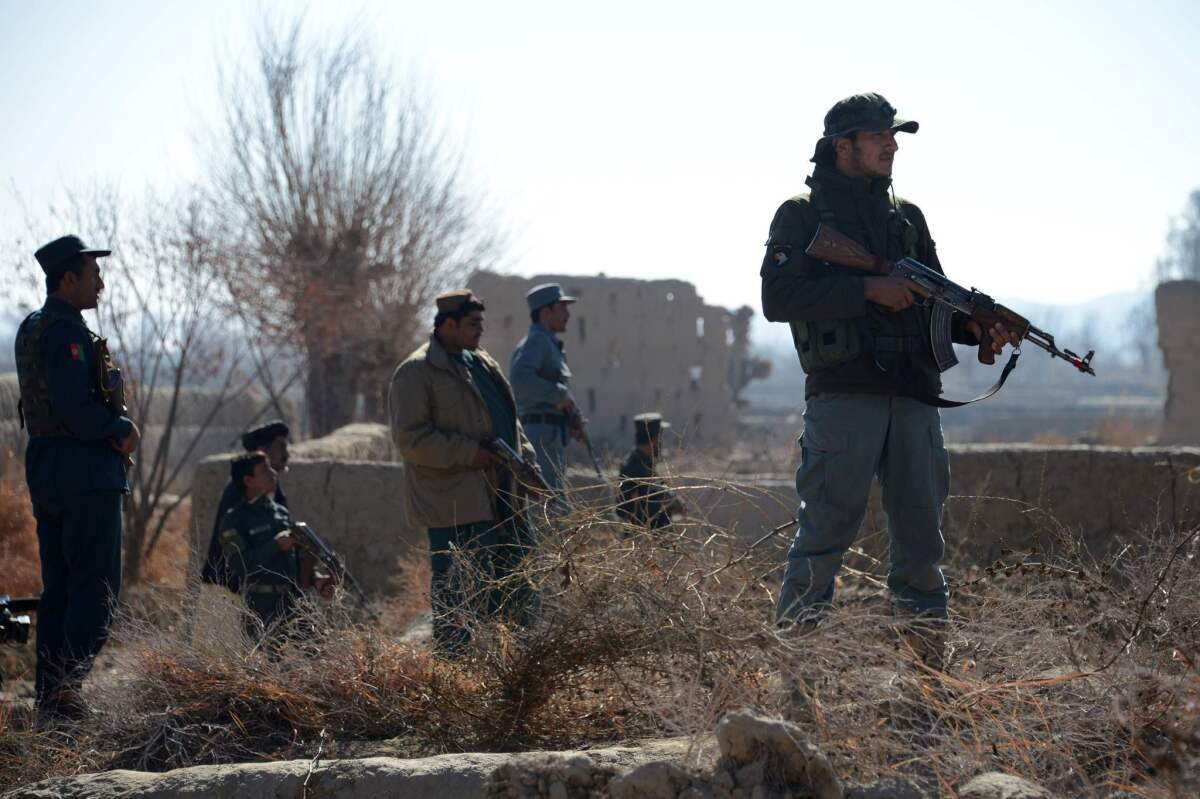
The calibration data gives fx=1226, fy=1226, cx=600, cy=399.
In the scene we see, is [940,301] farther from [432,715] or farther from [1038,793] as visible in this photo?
[432,715]

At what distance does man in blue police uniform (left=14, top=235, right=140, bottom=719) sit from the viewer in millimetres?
3891

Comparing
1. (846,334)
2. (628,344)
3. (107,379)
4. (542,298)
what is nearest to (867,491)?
(846,334)

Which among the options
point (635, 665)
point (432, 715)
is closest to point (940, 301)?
point (635, 665)

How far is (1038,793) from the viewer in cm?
237

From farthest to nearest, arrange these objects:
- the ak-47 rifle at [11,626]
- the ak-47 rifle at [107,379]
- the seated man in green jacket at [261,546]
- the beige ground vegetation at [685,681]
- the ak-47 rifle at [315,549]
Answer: the ak-47 rifle at [315,549]
the seated man in green jacket at [261,546]
the ak-47 rifle at [107,379]
the ak-47 rifle at [11,626]
the beige ground vegetation at [685,681]

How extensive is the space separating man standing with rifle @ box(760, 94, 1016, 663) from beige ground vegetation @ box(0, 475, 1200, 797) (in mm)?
176

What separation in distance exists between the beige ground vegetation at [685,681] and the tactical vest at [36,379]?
2.41ft

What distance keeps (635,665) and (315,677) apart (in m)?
0.93

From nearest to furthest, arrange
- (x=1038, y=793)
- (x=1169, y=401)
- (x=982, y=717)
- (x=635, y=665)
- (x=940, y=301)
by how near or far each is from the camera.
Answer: (x=1038, y=793)
(x=982, y=717)
(x=635, y=665)
(x=940, y=301)
(x=1169, y=401)

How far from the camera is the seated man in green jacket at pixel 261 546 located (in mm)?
4637

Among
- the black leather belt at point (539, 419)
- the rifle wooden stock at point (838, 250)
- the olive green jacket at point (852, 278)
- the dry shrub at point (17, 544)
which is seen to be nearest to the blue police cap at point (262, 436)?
the black leather belt at point (539, 419)

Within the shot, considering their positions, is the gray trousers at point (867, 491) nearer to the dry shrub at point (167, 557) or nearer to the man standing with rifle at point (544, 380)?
the man standing with rifle at point (544, 380)

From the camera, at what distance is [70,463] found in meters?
3.91

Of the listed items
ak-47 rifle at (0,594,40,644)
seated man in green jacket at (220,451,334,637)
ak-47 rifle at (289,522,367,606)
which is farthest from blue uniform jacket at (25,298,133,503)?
ak-47 rifle at (289,522,367,606)
